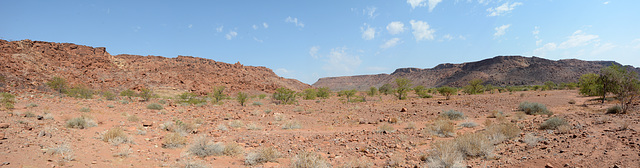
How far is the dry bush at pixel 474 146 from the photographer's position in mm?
4945

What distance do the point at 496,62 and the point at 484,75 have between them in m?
11.3

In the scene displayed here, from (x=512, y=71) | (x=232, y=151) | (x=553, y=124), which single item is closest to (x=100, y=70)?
(x=232, y=151)

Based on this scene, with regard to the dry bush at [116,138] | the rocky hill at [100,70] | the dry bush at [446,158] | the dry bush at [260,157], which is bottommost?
the dry bush at [260,157]

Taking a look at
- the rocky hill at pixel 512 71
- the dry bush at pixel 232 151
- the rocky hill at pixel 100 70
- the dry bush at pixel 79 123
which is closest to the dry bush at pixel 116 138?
the dry bush at pixel 79 123

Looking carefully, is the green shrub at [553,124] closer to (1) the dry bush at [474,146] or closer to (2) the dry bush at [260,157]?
(1) the dry bush at [474,146]

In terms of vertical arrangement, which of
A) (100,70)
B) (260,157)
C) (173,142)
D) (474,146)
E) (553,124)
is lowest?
(260,157)

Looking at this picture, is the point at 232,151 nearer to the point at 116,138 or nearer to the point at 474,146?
the point at 116,138

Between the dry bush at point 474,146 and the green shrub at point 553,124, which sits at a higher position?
the green shrub at point 553,124

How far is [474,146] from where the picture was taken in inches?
204

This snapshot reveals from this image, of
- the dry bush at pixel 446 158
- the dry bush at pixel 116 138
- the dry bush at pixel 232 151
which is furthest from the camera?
the dry bush at pixel 116 138

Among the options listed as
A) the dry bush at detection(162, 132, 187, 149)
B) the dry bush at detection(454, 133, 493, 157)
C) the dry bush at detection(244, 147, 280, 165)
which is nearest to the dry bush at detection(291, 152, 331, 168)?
the dry bush at detection(244, 147, 280, 165)

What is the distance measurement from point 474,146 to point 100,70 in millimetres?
57233

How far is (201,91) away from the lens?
4716 centimetres

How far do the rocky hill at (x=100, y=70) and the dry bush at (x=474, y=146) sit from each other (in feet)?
135
